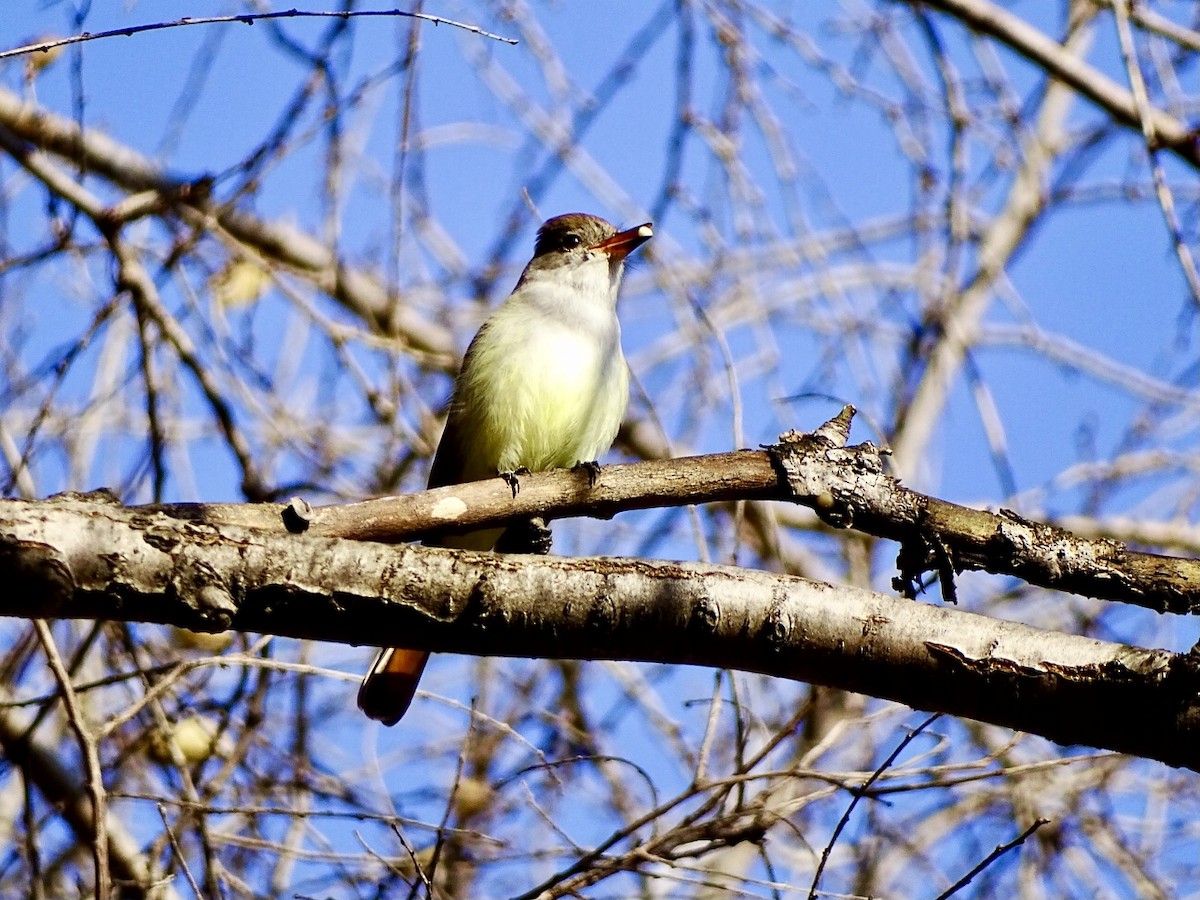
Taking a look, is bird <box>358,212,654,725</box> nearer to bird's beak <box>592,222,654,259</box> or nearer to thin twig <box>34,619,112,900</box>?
bird's beak <box>592,222,654,259</box>

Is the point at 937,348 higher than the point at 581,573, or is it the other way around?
the point at 937,348

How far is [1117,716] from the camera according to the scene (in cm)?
253

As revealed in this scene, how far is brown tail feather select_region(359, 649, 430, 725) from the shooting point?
383cm

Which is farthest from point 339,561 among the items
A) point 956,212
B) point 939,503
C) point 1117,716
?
point 956,212

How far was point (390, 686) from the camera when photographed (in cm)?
387

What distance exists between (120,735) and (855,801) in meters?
3.20

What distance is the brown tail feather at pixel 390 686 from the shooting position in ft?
12.6

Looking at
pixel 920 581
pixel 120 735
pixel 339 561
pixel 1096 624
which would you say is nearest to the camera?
pixel 339 561

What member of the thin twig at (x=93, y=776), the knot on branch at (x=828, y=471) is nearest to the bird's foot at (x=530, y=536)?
the knot on branch at (x=828, y=471)

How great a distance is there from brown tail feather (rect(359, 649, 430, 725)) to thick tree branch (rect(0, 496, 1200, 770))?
1.35 m

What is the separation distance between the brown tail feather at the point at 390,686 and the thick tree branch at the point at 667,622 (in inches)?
53.0

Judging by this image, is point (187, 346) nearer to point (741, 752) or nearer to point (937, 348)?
point (741, 752)

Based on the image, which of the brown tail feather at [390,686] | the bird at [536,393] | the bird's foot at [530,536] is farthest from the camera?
the bird at [536,393]

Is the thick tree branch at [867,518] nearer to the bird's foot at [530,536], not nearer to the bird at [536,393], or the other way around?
the bird's foot at [530,536]
